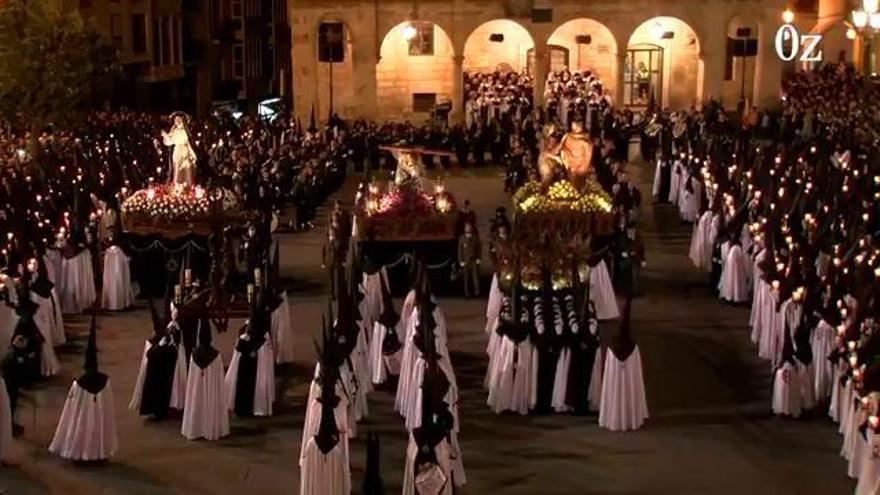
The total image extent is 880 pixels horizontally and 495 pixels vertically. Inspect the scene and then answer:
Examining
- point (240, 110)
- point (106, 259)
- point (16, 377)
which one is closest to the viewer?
point (16, 377)

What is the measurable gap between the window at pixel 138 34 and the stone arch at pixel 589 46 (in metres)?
15.6

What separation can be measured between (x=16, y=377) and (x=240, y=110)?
136ft

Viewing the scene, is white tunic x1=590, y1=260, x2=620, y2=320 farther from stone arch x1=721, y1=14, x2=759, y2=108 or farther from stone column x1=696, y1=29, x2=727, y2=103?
stone arch x1=721, y1=14, x2=759, y2=108

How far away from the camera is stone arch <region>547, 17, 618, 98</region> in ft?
145

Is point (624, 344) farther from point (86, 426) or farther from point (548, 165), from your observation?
point (548, 165)

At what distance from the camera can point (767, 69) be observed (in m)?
43.4

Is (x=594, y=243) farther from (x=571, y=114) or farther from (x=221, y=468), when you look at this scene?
(x=571, y=114)

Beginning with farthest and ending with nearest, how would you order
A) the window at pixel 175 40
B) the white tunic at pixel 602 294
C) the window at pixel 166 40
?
the window at pixel 175 40 → the window at pixel 166 40 → the white tunic at pixel 602 294

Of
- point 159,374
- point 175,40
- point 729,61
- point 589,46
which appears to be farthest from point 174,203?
point 175,40

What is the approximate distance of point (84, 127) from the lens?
34.2 meters

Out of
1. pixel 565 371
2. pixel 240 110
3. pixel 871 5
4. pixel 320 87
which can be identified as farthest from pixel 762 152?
pixel 240 110

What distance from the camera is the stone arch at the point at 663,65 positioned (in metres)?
44.2

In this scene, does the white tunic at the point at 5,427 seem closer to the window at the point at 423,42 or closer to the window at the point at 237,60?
the window at the point at 423,42

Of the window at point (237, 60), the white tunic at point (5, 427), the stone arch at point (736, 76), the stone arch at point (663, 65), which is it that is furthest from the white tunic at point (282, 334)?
the window at point (237, 60)
